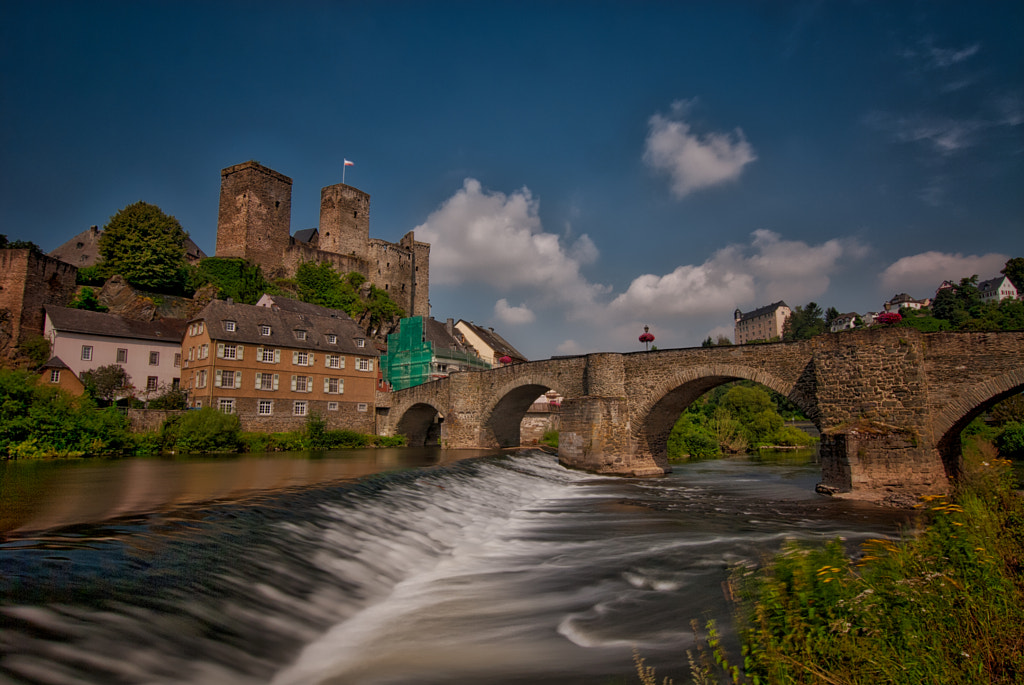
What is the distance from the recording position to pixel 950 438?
14.5 m

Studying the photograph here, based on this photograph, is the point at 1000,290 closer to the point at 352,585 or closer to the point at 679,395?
the point at 679,395

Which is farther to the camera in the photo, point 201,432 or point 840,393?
point 201,432

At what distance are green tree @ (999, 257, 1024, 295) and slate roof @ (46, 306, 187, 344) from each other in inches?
3571

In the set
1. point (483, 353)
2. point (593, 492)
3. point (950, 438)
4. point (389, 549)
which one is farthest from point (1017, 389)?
point (483, 353)

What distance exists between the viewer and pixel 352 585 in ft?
18.8

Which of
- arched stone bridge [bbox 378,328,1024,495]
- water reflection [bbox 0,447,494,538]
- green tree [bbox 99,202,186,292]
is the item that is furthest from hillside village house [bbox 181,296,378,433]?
arched stone bridge [bbox 378,328,1024,495]

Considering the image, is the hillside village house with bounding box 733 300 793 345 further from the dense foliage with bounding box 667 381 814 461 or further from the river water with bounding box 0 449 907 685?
the river water with bounding box 0 449 907 685

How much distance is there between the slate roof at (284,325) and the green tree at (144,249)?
841 centimetres

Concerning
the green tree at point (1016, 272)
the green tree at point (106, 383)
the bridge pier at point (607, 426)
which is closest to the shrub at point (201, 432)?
the green tree at point (106, 383)

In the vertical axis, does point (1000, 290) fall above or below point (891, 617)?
above

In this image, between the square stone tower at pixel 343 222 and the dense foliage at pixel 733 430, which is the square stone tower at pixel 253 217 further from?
the dense foliage at pixel 733 430

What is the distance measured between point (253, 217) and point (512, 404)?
31347mm

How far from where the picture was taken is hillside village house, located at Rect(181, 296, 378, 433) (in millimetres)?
30547

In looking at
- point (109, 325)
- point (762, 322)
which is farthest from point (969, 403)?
point (762, 322)
